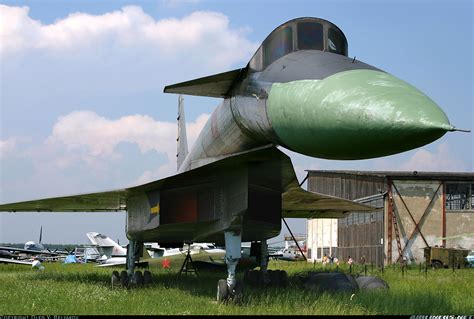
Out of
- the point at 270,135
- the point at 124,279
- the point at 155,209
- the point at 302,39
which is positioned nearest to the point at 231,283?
the point at 155,209

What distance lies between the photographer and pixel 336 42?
823 cm

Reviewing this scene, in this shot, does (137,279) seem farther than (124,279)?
Yes

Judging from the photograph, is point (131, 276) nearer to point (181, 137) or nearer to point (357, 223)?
point (181, 137)

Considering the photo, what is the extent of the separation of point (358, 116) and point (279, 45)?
2.85 metres

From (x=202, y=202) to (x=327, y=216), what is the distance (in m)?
8.12

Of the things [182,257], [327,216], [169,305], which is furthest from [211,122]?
[182,257]

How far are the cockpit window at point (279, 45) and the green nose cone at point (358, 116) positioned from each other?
4.31 feet

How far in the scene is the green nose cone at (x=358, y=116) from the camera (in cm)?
548

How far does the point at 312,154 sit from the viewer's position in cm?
672

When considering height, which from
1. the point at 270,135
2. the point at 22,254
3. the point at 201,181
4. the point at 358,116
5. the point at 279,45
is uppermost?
the point at 279,45

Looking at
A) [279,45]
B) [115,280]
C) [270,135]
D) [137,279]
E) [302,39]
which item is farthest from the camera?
[137,279]

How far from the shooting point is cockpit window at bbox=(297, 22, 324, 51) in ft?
26.3

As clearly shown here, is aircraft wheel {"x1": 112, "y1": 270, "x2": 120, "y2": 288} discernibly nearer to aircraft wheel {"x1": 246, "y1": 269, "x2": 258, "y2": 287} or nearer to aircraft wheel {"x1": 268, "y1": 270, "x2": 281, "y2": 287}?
aircraft wheel {"x1": 246, "y1": 269, "x2": 258, "y2": 287}

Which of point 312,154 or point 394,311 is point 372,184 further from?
point 312,154
